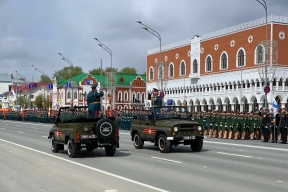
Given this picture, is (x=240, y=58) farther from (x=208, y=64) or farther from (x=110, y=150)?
(x=110, y=150)

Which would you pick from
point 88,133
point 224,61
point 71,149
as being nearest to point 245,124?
point 88,133

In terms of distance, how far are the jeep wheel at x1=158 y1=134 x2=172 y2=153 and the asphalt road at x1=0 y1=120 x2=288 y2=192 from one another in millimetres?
379

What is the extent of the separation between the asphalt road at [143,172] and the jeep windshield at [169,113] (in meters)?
1.62

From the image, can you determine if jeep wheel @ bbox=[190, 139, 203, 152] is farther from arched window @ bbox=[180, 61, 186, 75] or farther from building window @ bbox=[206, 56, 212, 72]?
arched window @ bbox=[180, 61, 186, 75]

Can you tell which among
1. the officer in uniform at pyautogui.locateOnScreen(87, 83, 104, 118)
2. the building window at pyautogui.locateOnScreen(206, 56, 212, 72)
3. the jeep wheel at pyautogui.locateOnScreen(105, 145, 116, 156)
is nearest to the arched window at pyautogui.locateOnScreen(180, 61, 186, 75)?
the building window at pyautogui.locateOnScreen(206, 56, 212, 72)

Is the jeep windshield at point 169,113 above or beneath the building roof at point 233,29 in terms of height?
beneath

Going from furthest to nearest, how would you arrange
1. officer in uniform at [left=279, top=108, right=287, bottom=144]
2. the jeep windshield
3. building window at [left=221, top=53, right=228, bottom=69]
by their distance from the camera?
1. building window at [left=221, top=53, right=228, bottom=69]
2. officer in uniform at [left=279, top=108, right=287, bottom=144]
3. the jeep windshield

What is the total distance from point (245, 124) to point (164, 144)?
37.8ft

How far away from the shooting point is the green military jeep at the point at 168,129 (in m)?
18.8

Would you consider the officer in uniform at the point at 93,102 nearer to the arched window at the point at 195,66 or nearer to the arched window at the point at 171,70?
the arched window at the point at 195,66

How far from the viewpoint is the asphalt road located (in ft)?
35.7

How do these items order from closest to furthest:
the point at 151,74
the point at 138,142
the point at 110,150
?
the point at 110,150
the point at 138,142
the point at 151,74

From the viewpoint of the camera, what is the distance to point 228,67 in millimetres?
78500

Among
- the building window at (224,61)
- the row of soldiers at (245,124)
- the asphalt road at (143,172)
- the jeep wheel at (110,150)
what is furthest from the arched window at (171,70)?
the jeep wheel at (110,150)
